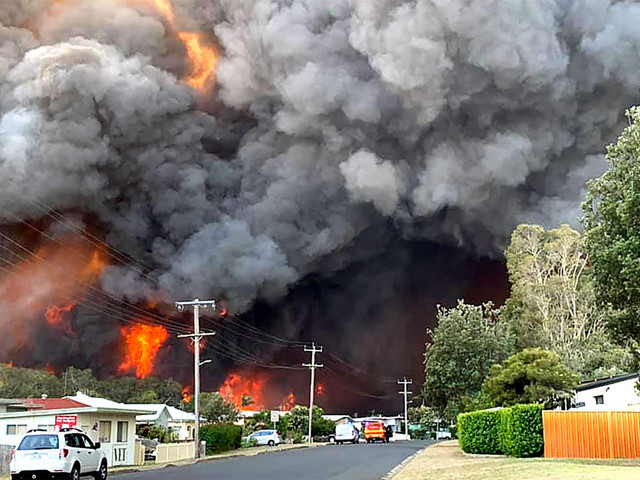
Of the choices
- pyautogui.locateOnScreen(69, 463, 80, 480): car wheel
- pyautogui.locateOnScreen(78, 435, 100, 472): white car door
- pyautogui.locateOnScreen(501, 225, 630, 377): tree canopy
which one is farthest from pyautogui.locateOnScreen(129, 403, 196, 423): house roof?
pyautogui.locateOnScreen(69, 463, 80, 480): car wheel

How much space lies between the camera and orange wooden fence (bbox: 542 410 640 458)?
94.9 ft

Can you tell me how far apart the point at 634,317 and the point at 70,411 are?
25587 millimetres

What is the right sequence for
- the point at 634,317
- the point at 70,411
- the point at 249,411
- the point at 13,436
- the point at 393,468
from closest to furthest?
the point at 634,317 → the point at 393,468 → the point at 70,411 → the point at 13,436 → the point at 249,411

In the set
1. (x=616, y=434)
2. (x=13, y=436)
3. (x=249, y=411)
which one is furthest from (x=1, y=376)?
(x=616, y=434)

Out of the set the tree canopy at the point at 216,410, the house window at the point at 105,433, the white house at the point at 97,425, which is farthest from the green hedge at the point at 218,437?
the tree canopy at the point at 216,410

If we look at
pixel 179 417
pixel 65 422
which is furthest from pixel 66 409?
pixel 179 417

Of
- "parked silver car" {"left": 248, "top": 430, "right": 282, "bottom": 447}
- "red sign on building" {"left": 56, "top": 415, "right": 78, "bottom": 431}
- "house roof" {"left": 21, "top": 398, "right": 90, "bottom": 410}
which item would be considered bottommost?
"parked silver car" {"left": 248, "top": 430, "right": 282, "bottom": 447}

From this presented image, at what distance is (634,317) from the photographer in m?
25.3

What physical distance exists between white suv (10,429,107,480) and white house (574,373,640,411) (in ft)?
91.1

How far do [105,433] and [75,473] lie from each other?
58.1ft

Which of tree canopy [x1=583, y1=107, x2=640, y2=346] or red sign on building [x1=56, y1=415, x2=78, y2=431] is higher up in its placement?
tree canopy [x1=583, y1=107, x2=640, y2=346]

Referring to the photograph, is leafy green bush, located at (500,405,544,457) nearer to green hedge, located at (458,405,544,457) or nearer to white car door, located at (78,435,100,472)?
green hedge, located at (458,405,544,457)

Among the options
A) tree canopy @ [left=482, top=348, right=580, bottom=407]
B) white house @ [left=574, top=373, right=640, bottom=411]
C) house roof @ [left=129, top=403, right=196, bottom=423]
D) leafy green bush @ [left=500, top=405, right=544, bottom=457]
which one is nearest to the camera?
leafy green bush @ [left=500, top=405, right=544, bottom=457]

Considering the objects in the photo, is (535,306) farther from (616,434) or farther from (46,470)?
(46,470)
